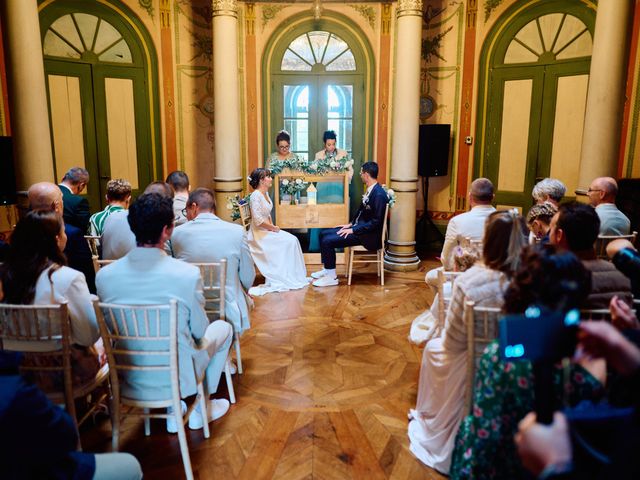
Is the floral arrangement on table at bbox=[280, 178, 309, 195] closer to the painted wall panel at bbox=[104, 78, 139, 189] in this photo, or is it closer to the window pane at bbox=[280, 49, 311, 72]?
the window pane at bbox=[280, 49, 311, 72]

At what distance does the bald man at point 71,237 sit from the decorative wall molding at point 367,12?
16.6ft

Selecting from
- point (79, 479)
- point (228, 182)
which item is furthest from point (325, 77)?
point (79, 479)

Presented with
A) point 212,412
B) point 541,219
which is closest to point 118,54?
point 212,412

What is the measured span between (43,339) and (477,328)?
1.86 meters

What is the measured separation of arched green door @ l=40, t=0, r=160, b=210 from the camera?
20.4 ft

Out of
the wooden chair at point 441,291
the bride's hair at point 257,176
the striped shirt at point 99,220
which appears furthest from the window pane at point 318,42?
the wooden chair at point 441,291

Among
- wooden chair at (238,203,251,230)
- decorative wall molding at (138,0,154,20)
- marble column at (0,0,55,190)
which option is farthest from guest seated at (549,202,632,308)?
decorative wall molding at (138,0,154,20)

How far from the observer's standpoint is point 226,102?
6.44m

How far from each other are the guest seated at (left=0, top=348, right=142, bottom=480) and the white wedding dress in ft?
13.7

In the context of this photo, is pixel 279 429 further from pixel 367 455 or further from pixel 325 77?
pixel 325 77

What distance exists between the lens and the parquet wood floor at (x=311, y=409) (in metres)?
2.62

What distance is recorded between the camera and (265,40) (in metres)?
7.14

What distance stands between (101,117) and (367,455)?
563 centimetres

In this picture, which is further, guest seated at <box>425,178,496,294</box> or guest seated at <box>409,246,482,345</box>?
guest seated at <box>425,178,496,294</box>
